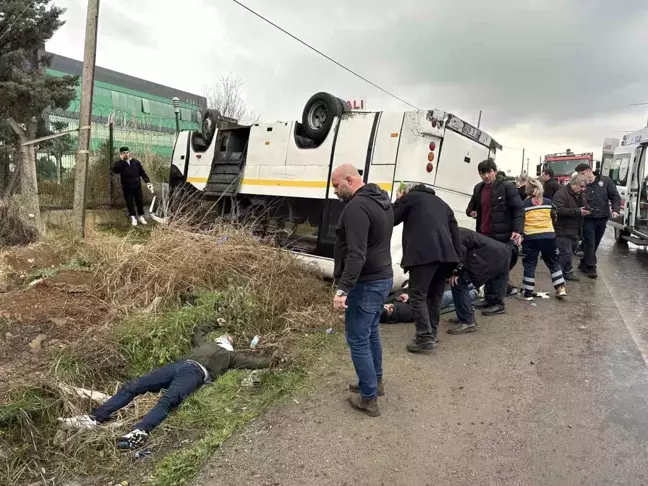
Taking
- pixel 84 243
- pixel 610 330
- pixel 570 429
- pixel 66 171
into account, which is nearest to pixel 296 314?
pixel 570 429

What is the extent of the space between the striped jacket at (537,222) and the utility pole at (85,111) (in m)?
6.56

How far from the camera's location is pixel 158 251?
5.93m

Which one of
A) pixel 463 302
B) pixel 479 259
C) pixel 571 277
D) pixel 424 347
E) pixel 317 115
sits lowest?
pixel 424 347

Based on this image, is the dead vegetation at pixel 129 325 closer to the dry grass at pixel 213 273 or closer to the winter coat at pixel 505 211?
the dry grass at pixel 213 273

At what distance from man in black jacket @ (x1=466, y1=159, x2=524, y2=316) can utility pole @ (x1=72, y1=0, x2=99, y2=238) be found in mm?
5958

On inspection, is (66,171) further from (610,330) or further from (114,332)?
(610,330)

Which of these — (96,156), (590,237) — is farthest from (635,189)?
(96,156)

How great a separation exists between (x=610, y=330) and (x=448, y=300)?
1.70m

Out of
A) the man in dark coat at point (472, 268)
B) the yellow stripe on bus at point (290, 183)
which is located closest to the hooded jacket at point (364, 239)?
the man in dark coat at point (472, 268)

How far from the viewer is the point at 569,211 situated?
22.4 feet

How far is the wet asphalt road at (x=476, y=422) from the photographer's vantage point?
8.79ft

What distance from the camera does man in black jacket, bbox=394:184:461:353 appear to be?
167 inches

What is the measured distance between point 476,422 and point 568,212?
4.69 metres

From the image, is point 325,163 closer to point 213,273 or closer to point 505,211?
point 213,273
